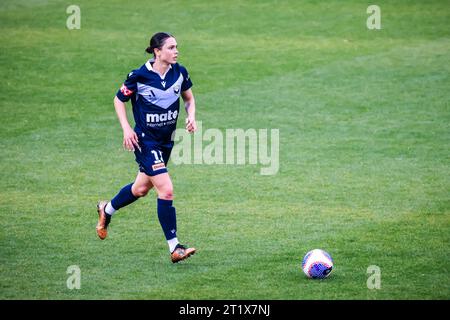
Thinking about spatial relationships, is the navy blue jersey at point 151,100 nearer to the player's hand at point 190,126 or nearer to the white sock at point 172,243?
the player's hand at point 190,126

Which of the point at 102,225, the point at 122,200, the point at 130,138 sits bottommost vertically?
the point at 102,225

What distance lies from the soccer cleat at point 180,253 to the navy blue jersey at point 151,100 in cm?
122

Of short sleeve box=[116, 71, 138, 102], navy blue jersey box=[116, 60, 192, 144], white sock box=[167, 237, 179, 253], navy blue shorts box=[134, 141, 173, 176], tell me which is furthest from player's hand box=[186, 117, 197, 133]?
white sock box=[167, 237, 179, 253]

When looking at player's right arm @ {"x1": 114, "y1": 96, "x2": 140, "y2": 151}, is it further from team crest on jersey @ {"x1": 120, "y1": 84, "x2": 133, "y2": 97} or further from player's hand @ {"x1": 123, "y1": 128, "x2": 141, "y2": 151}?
team crest on jersey @ {"x1": 120, "y1": 84, "x2": 133, "y2": 97}

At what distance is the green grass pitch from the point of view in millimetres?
8211

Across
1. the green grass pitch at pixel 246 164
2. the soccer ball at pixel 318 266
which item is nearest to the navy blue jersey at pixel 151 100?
the green grass pitch at pixel 246 164

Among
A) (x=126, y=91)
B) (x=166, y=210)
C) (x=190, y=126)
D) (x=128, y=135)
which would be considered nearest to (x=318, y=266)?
(x=166, y=210)

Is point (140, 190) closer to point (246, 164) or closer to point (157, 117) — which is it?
point (157, 117)

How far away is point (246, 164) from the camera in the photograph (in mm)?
13070

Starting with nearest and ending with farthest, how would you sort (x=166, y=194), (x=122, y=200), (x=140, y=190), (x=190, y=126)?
(x=166, y=194), (x=190, y=126), (x=140, y=190), (x=122, y=200)

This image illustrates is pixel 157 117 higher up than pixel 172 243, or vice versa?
pixel 157 117

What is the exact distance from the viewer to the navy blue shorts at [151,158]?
8.67 meters

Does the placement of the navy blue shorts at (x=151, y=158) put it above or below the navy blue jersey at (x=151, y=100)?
below

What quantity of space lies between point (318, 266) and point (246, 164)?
5309mm
